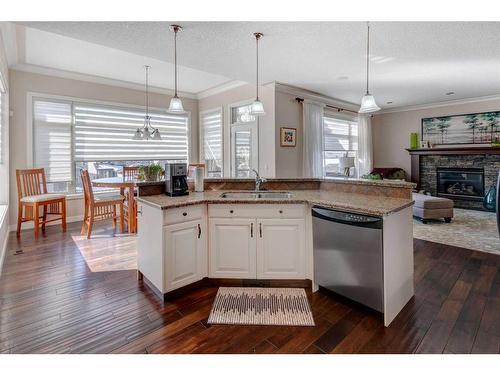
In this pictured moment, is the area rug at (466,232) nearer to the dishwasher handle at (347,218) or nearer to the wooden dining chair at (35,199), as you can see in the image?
the dishwasher handle at (347,218)

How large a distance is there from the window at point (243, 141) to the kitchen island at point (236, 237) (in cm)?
296

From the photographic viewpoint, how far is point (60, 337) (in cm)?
180

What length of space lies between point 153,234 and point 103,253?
5.11 feet

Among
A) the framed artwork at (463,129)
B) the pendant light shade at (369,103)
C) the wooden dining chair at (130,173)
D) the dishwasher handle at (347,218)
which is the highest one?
the framed artwork at (463,129)

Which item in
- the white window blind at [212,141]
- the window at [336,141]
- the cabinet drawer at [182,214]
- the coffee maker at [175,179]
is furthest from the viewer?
the window at [336,141]

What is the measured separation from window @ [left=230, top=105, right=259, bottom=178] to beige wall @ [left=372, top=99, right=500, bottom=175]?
177 inches

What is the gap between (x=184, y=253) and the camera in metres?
2.37

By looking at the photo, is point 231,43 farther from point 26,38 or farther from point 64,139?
point 64,139

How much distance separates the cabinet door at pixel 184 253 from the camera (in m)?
2.27

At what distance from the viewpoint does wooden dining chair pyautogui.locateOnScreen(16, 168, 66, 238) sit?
4.09m

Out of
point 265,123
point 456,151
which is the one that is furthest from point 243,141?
point 456,151

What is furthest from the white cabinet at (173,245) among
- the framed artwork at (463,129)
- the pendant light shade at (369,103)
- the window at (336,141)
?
the framed artwork at (463,129)

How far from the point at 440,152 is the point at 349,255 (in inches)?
241

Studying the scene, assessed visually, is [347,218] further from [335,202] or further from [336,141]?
[336,141]
